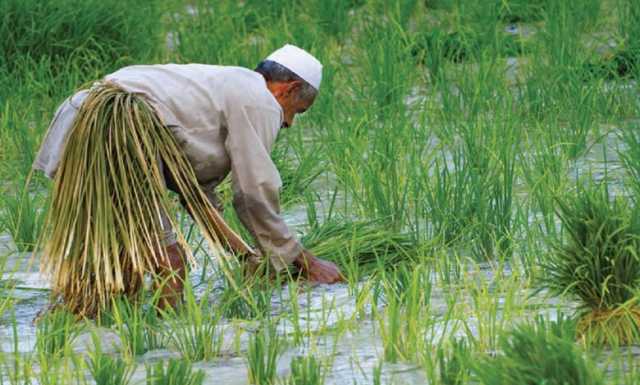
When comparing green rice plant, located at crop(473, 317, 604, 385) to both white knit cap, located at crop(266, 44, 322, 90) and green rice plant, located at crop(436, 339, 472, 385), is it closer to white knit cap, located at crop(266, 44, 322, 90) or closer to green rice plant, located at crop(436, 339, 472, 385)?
green rice plant, located at crop(436, 339, 472, 385)

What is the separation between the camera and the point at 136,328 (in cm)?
397

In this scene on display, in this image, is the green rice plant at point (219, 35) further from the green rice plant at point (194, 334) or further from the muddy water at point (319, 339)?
the green rice plant at point (194, 334)

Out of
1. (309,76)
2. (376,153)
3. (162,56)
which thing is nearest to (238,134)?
(309,76)

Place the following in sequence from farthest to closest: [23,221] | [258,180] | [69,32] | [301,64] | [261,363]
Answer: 1. [69,32]
2. [23,221]
3. [301,64]
4. [258,180]
5. [261,363]

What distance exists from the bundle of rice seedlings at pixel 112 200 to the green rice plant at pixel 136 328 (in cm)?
13

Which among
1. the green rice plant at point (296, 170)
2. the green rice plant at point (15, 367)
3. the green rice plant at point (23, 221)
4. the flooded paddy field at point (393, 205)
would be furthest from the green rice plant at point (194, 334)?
the green rice plant at point (296, 170)

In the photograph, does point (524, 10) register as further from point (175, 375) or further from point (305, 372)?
point (175, 375)

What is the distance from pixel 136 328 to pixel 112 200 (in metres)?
0.49

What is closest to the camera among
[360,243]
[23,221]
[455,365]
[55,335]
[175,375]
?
[175,375]

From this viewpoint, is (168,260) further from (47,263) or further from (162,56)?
(162,56)

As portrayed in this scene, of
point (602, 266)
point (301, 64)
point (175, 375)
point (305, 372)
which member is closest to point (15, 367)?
point (175, 375)

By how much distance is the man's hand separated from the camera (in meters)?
4.66

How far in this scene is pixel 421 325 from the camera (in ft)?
13.0

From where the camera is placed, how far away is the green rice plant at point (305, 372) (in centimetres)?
345
